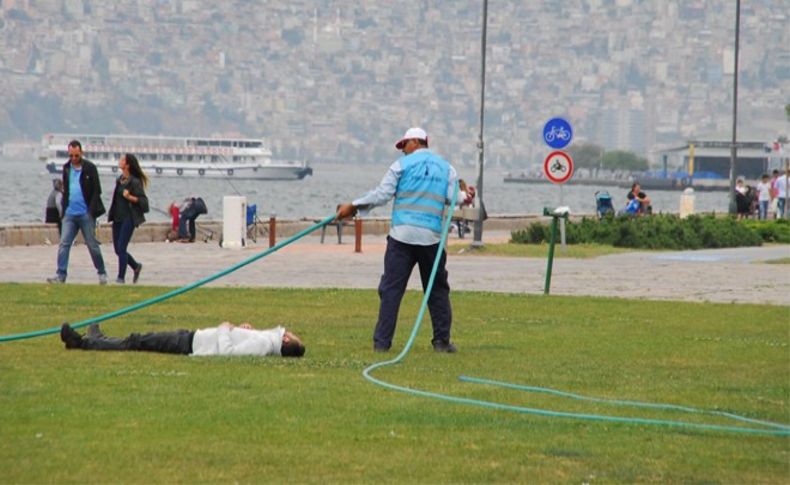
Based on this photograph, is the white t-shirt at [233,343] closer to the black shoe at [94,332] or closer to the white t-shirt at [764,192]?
the black shoe at [94,332]

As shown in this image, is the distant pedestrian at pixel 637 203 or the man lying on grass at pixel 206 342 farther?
the distant pedestrian at pixel 637 203

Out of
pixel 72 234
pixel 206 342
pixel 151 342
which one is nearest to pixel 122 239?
pixel 72 234

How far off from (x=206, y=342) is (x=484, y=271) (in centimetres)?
1452

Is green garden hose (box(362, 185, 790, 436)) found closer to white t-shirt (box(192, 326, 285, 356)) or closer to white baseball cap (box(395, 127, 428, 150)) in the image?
white t-shirt (box(192, 326, 285, 356))

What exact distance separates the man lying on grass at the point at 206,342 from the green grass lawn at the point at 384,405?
19 centimetres

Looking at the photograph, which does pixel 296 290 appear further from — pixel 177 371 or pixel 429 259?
pixel 177 371

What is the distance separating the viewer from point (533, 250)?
34.7m

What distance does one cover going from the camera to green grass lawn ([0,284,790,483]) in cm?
950

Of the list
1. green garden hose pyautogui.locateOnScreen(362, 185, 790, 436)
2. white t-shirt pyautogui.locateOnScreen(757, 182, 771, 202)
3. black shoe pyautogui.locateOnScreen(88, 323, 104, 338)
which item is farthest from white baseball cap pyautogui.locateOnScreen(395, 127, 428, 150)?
Answer: white t-shirt pyautogui.locateOnScreen(757, 182, 771, 202)

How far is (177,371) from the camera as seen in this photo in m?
12.9

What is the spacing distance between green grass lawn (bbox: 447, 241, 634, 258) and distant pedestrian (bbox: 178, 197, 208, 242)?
5.01 m

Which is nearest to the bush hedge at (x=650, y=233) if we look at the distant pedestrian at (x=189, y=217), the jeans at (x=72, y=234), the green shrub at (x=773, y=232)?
the green shrub at (x=773, y=232)

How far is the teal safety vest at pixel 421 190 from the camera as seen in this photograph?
14.6m

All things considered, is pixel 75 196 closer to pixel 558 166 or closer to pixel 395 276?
pixel 395 276
